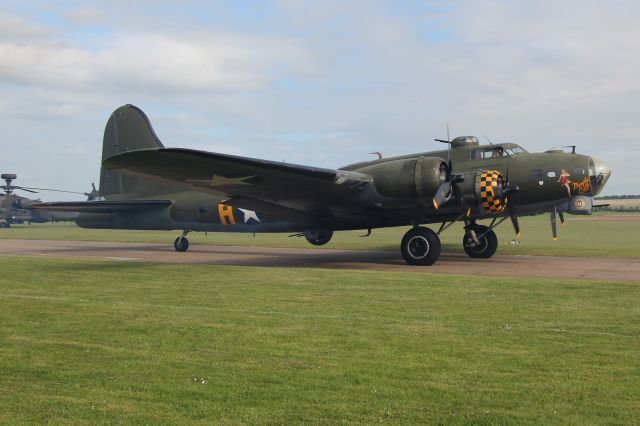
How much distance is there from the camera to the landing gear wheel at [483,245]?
75.5 feet

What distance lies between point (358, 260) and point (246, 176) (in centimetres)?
576

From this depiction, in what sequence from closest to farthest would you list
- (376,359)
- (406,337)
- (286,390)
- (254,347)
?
(286,390) < (376,359) < (254,347) < (406,337)

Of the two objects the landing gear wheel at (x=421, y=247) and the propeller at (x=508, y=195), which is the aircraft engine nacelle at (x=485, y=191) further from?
the landing gear wheel at (x=421, y=247)

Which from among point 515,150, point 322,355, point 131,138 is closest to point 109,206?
point 131,138

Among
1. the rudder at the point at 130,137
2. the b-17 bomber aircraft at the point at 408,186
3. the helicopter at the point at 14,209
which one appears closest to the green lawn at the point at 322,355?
the b-17 bomber aircraft at the point at 408,186

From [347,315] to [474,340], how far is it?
2.63 metres

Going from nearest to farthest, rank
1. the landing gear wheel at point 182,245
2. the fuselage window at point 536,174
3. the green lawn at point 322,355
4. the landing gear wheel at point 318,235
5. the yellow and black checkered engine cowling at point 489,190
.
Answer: the green lawn at point 322,355 < the yellow and black checkered engine cowling at point 489,190 < the fuselage window at point 536,174 < the landing gear wheel at point 318,235 < the landing gear wheel at point 182,245

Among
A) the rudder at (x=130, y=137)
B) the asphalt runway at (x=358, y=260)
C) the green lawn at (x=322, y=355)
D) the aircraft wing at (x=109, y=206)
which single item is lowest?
the green lawn at (x=322, y=355)

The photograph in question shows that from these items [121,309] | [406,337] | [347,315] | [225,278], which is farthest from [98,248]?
[406,337]

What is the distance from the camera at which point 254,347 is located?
27.6ft

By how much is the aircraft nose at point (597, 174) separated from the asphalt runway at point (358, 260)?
94.2 inches

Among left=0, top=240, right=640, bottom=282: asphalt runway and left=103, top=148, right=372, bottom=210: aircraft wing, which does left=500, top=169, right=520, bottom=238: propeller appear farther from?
left=103, top=148, right=372, bottom=210: aircraft wing

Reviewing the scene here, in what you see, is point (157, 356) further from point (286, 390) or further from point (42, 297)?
point (42, 297)

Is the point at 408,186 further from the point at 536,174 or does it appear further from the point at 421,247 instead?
the point at 536,174
